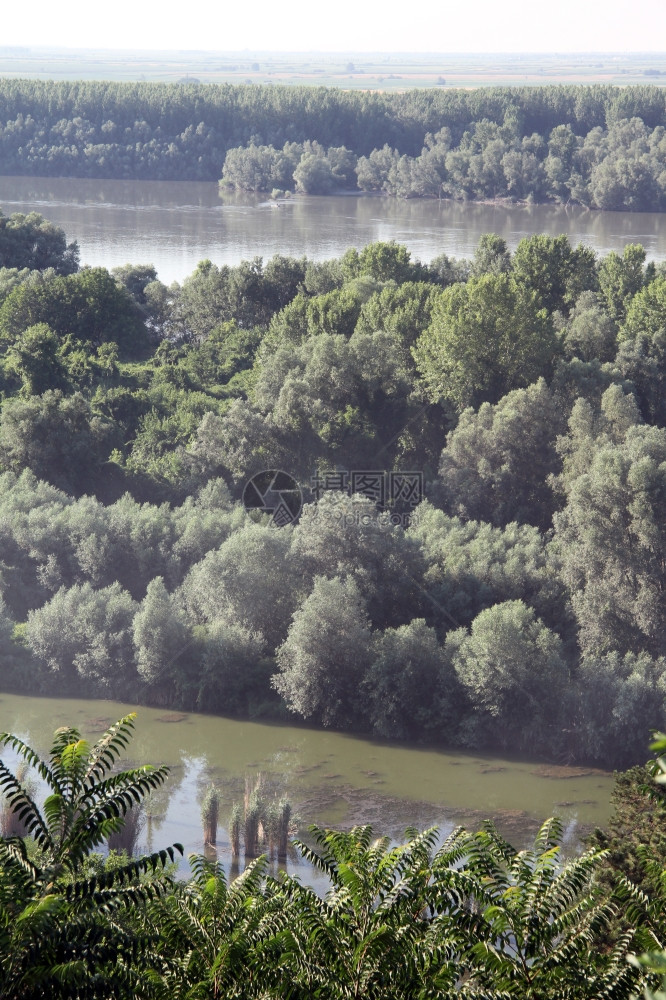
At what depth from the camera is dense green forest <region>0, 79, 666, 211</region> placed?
7838 centimetres

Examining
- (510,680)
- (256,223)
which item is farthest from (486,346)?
(256,223)

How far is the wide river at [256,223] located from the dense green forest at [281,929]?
42.4 meters

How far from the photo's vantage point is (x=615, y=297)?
3516cm

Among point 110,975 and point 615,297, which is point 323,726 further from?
point 615,297

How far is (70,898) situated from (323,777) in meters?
12.9

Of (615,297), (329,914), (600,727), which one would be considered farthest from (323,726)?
(615,297)

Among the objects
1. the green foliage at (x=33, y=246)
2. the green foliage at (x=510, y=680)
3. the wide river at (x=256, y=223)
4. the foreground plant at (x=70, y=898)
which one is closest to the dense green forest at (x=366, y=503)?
the green foliage at (x=510, y=680)

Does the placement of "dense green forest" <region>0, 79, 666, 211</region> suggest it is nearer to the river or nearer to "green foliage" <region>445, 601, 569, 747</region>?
"green foliage" <region>445, 601, 569, 747</region>

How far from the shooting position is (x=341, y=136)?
88.7m

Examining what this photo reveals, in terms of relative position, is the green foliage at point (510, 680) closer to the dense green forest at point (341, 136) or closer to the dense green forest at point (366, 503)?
the dense green forest at point (366, 503)

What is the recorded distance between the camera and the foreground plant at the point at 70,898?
22.6 feet

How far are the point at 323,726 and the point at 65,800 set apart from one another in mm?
14390

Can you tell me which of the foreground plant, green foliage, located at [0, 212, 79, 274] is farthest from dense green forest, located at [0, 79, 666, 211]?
the foreground plant

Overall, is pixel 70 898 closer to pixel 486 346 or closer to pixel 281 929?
pixel 281 929
